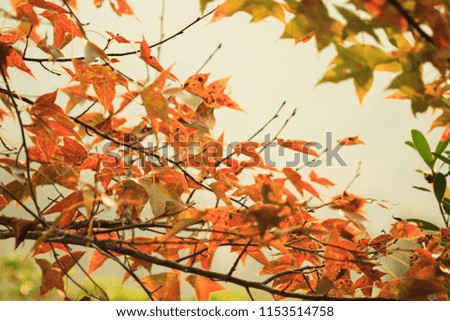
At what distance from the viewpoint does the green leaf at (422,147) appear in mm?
1326

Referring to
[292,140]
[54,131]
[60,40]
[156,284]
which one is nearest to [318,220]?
[292,140]

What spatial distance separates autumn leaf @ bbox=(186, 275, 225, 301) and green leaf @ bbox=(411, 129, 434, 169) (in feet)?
1.96

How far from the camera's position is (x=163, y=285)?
1020 mm

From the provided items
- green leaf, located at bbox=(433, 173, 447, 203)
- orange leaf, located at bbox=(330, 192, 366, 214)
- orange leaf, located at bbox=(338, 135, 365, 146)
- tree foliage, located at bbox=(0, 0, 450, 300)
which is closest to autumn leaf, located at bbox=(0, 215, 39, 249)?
tree foliage, located at bbox=(0, 0, 450, 300)

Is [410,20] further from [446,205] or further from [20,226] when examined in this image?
[446,205]

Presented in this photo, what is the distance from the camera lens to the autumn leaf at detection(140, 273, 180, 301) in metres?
1.01

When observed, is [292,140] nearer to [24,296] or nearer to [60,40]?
[60,40]

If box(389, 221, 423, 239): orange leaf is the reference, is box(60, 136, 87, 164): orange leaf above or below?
above

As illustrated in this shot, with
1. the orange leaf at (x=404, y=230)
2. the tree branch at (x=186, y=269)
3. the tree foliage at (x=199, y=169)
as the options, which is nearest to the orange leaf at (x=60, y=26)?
the tree foliage at (x=199, y=169)

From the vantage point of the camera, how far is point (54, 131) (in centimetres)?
104

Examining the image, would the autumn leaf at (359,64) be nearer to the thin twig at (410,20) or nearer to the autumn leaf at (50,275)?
the thin twig at (410,20)

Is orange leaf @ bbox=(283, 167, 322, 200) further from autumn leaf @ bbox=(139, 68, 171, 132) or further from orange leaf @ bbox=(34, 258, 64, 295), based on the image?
orange leaf @ bbox=(34, 258, 64, 295)

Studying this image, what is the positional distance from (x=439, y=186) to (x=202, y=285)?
22.9 inches

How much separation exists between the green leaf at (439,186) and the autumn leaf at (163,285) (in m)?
0.62
